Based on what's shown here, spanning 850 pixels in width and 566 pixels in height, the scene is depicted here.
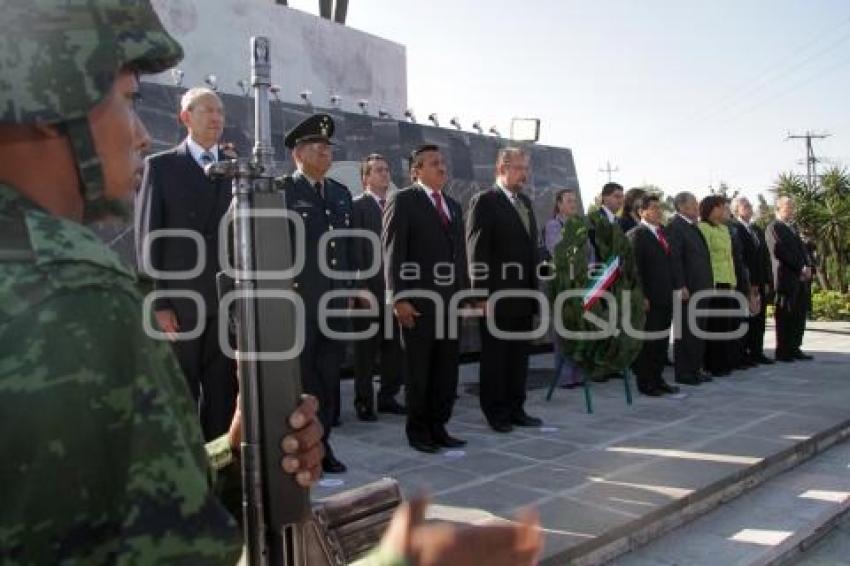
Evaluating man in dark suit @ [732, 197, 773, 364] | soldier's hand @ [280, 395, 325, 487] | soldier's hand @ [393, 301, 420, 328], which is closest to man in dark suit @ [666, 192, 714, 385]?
man in dark suit @ [732, 197, 773, 364]

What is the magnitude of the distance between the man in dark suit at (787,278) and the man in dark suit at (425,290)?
5.68m

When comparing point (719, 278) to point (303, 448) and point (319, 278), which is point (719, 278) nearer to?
point (319, 278)

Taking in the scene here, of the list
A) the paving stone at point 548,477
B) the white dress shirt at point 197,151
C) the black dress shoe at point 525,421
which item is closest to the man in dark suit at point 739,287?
the black dress shoe at point 525,421

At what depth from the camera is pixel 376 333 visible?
254 inches

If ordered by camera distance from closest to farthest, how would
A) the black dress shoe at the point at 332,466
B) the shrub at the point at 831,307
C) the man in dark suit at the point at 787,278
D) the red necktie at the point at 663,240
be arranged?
the black dress shoe at the point at 332,466, the red necktie at the point at 663,240, the man in dark suit at the point at 787,278, the shrub at the point at 831,307

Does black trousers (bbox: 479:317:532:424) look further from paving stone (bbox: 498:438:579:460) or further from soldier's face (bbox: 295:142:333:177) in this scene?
soldier's face (bbox: 295:142:333:177)

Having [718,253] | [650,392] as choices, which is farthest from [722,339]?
[650,392]

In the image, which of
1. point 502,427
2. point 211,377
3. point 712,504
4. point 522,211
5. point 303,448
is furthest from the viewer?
point 522,211

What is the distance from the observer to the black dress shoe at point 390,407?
20.7 ft

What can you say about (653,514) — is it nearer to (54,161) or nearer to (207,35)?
(54,161)

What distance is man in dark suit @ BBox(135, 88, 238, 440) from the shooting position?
3604 millimetres

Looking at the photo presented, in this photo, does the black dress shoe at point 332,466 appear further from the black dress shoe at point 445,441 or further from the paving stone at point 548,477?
the paving stone at point 548,477

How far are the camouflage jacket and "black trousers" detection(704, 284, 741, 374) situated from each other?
7878mm

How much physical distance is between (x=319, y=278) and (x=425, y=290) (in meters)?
0.81
